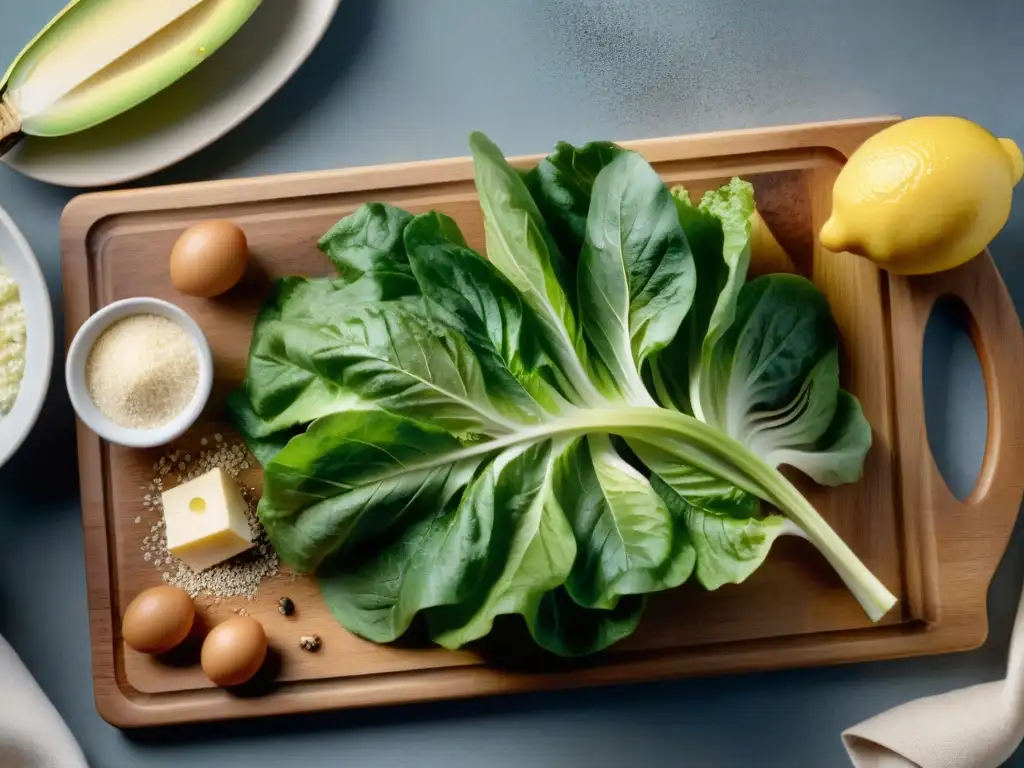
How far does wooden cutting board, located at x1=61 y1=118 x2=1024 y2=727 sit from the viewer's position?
1.13 metres

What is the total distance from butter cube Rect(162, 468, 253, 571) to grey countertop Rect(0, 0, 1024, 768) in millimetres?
184

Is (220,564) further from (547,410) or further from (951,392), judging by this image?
(951,392)

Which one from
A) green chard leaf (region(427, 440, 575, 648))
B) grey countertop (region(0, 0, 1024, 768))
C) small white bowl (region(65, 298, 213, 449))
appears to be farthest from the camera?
grey countertop (region(0, 0, 1024, 768))

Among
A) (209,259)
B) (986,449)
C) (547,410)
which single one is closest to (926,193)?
(986,449)

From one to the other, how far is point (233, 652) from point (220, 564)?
0.12m

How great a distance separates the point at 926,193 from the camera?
1.01 meters

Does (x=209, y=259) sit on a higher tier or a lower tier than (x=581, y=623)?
higher

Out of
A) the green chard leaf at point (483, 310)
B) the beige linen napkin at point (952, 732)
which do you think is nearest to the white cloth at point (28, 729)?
the green chard leaf at point (483, 310)

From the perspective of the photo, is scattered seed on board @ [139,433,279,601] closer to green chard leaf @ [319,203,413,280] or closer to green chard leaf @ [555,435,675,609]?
green chard leaf @ [319,203,413,280]

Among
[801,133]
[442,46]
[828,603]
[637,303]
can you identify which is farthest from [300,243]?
[828,603]

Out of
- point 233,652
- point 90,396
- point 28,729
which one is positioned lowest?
point 28,729

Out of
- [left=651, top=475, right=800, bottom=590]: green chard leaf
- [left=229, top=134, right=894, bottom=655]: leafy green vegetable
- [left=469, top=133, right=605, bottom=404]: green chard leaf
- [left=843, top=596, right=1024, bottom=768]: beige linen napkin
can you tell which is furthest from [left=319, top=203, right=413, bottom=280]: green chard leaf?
[left=843, top=596, right=1024, bottom=768]: beige linen napkin

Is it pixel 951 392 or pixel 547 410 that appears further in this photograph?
pixel 951 392

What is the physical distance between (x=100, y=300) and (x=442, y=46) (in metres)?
0.57
